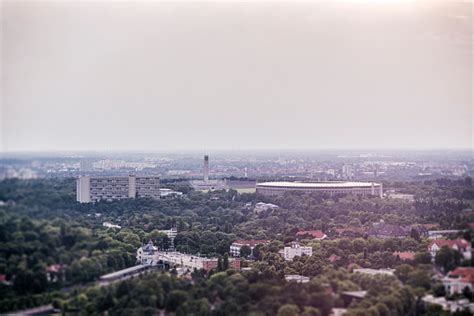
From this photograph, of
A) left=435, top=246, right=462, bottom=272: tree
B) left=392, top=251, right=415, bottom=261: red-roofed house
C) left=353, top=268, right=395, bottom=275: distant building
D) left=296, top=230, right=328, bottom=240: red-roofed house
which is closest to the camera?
left=435, top=246, right=462, bottom=272: tree

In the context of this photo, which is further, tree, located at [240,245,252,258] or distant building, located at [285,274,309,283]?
tree, located at [240,245,252,258]

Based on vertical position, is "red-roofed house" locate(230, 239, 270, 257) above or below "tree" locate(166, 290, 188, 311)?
below

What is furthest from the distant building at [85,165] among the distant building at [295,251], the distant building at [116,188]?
the distant building at [295,251]

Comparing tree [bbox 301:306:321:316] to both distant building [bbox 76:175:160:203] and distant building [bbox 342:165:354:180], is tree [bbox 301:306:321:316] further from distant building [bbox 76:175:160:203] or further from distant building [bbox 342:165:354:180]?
distant building [bbox 342:165:354:180]

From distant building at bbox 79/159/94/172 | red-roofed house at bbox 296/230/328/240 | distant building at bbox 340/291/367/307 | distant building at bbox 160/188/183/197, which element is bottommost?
red-roofed house at bbox 296/230/328/240

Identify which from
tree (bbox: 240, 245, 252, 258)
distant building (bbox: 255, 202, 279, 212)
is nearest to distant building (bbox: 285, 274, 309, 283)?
tree (bbox: 240, 245, 252, 258)

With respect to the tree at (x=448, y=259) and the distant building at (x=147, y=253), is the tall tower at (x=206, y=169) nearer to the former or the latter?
the distant building at (x=147, y=253)

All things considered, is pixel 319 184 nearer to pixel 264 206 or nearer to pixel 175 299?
pixel 264 206

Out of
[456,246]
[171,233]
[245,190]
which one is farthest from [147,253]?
[245,190]
